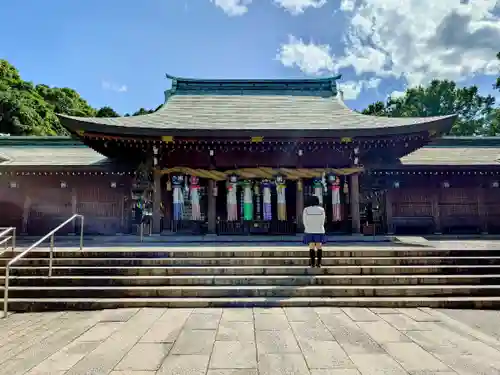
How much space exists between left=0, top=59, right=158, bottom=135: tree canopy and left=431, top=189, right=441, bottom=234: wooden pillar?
26.3 meters

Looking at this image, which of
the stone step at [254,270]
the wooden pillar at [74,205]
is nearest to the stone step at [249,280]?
the stone step at [254,270]

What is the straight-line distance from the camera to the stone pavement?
129 inches

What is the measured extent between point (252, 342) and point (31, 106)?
1556 inches

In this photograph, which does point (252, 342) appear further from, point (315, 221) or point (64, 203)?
point (64, 203)

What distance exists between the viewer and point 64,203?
12742mm

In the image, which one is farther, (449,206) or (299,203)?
(449,206)

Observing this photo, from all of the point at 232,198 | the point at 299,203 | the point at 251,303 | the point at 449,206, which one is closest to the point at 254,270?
the point at 251,303

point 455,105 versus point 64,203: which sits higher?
point 455,105

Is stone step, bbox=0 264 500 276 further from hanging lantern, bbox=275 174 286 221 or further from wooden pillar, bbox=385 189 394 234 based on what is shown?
wooden pillar, bbox=385 189 394 234

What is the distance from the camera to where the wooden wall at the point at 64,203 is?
41.4ft

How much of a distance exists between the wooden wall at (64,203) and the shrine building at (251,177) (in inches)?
1.6

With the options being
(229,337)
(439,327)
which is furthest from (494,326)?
(229,337)

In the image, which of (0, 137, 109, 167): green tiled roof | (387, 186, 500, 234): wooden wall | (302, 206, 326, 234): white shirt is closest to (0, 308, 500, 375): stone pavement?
(302, 206, 326, 234): white shirt

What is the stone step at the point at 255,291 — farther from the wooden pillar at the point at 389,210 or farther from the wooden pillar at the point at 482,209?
the wooden pillar at the point at 482,209
